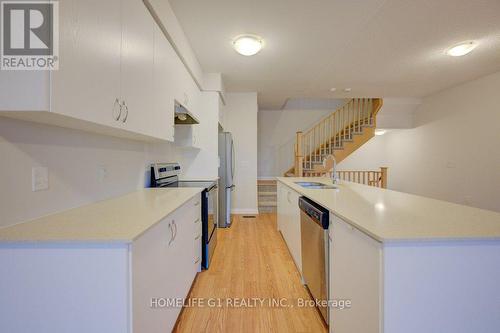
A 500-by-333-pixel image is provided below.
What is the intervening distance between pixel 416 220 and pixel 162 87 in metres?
1.97

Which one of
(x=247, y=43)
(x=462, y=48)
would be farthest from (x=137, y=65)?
(x=462, y=48)

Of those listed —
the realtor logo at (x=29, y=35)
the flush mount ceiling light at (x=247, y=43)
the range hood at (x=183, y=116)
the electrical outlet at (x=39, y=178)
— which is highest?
the flush mount ceiling light at (x=247, y=43)

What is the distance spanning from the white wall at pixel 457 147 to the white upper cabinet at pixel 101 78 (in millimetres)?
5486

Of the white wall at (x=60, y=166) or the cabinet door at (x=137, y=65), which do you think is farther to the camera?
the cabinet door at (x=137, y=65)

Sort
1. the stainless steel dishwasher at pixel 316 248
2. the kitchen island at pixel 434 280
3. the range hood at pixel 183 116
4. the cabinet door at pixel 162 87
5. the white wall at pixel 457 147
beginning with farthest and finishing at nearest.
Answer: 1. the white wall at pixel 457 147
2. the range hood at pixel 183 116
3. the cabinet door at pixel 162 87
4. the stainless steel dishwasher at pixel 316 248
5. the kitchen island at pixel 434 280

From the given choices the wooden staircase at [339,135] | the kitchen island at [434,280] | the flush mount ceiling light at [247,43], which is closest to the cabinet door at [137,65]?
the flush mount ceiling light at [247,43]

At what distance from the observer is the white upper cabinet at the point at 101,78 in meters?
0.79

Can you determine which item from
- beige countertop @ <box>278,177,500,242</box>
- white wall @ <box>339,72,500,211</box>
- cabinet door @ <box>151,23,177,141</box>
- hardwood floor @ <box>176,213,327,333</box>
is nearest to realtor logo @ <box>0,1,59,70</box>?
cabinet door @ <box>151,23,177,141</box>

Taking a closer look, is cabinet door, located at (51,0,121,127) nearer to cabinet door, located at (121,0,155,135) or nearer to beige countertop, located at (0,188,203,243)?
cabinet door, located at (121,0,155,135)

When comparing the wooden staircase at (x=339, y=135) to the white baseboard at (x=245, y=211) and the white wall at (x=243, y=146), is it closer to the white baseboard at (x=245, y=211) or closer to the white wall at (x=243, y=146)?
the white wall at (x=243, y=146)

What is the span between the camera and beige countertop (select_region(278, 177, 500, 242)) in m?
0.90

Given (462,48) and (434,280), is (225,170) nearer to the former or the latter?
(434,280)

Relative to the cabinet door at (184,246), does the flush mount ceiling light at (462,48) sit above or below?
above

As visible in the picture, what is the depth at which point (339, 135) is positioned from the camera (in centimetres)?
624
